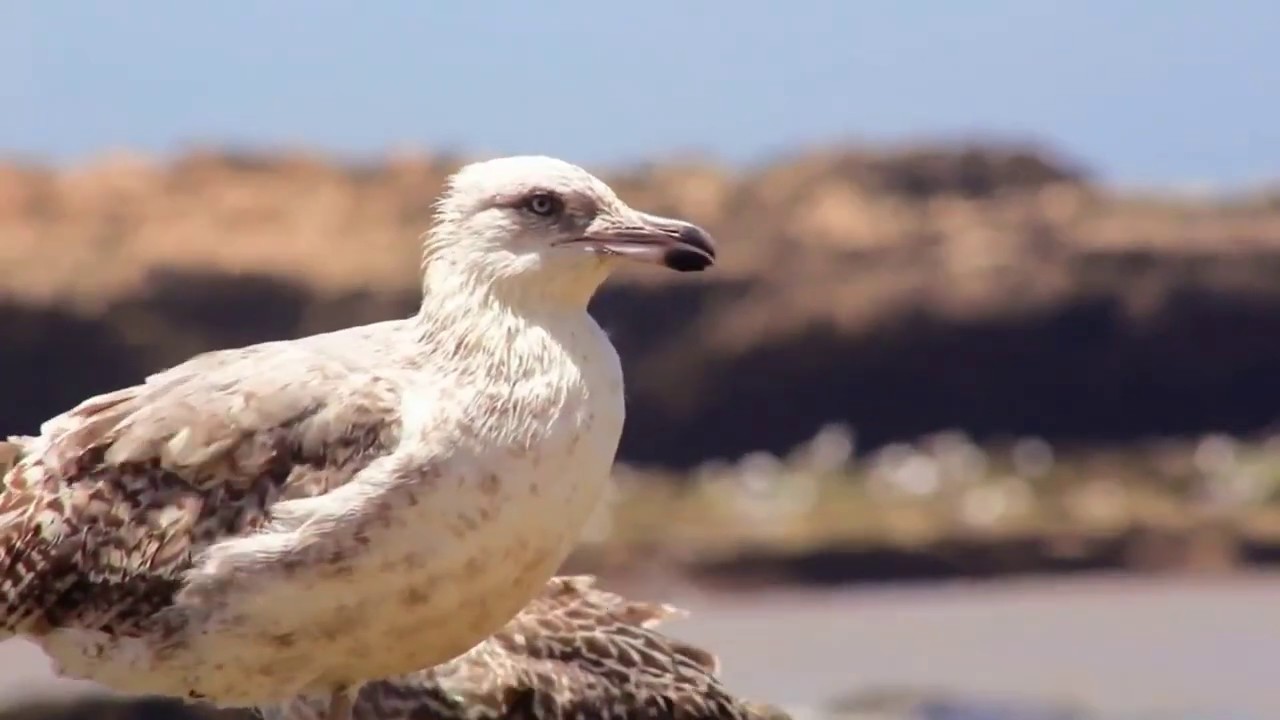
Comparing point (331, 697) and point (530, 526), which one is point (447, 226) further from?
point (331, 697)

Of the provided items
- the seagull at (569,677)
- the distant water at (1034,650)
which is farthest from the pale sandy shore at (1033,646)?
the seagull at (569,677)

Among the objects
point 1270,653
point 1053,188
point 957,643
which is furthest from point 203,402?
point 1053,188

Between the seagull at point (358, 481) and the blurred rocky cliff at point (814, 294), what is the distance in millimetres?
35201

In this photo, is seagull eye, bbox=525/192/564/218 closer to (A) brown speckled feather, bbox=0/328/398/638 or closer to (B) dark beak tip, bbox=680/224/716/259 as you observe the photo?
(B) dark beak tip, bbox=680/224/716/259

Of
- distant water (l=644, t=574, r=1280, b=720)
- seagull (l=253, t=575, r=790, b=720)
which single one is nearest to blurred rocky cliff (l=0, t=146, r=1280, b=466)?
distant water (l=644, t=574, r=1280, b=720)

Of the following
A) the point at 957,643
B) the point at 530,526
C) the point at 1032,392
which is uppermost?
the point at 1032,392

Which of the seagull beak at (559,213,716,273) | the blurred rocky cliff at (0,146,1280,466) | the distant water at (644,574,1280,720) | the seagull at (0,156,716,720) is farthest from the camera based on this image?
the blurred rocky cliff at (0,146,1280,466)

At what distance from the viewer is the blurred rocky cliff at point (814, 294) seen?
4425 cm

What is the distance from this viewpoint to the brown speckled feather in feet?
22.5

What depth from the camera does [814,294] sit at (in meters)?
46.8

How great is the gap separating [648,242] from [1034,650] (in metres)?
18.2

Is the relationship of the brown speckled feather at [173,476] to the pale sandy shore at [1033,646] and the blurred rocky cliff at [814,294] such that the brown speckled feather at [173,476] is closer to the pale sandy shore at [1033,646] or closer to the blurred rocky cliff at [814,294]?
the pale sandy shore at [1033,646]

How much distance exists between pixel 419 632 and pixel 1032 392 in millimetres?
39437

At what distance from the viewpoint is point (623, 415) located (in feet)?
22.8
